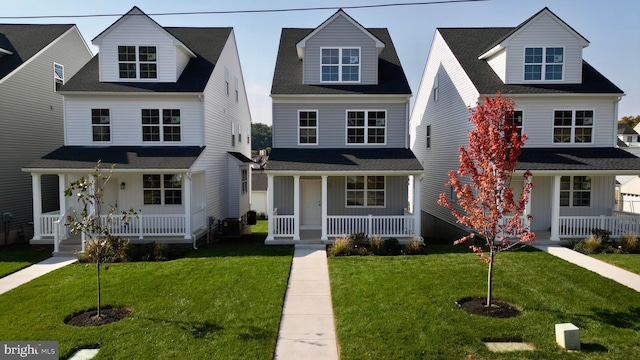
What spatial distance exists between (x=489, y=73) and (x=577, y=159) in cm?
509

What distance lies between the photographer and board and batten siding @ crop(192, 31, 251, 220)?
54.2 ft

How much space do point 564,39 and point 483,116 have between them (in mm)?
11502

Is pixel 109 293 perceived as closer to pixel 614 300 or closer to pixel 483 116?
pixel 483 116

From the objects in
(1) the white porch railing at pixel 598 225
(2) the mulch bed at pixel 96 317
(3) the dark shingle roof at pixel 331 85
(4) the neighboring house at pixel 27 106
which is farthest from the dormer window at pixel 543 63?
(4) the neighboring house at pixel 27 106

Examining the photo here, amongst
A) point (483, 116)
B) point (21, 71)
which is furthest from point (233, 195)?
point (483, 116)

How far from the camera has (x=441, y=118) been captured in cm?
1977

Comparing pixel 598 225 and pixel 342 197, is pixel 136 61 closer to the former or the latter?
pixel 342 197

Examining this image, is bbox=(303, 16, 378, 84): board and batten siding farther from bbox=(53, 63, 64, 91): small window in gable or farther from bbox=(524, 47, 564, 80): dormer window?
bbox=(53, 63, 64, 91): small window in gable

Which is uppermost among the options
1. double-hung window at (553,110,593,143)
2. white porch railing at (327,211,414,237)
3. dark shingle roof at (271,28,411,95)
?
dark shingle roof at (271,28,411,95)

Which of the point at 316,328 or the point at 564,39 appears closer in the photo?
the point at 316,328

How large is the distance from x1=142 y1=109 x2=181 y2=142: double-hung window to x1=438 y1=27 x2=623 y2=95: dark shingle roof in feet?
41.7

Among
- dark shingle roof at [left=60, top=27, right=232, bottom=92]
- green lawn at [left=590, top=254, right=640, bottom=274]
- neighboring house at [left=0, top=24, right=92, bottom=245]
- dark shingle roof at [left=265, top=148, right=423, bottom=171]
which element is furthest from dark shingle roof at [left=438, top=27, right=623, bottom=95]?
neighboring house at [left=0, top=24, right=92, bottom=245]

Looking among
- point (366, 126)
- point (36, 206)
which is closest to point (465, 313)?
point (366, 126)

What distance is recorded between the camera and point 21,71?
17016 millimetres
